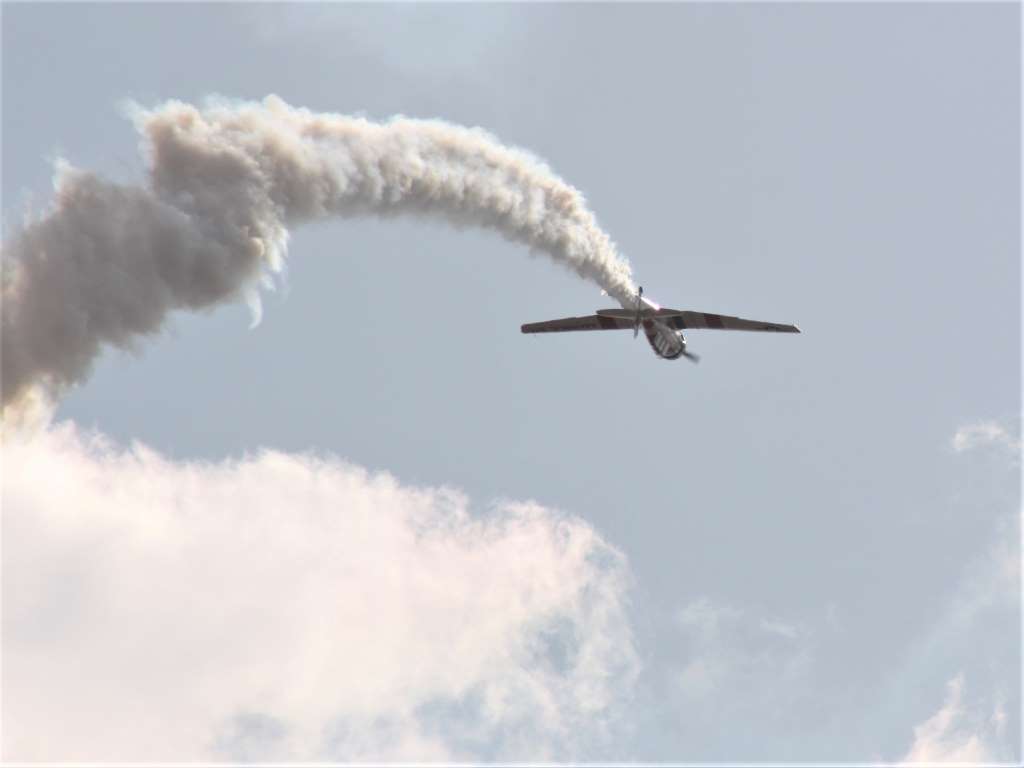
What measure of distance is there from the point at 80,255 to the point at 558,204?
22.6 m

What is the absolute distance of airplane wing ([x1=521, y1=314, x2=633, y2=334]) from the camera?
6975 cm

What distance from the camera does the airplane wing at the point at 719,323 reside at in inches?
2719

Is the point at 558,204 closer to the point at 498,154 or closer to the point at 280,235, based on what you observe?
the point at 498,154

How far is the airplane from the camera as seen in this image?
225 ft

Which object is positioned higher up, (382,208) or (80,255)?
(382,208)

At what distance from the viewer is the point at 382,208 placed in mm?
61438

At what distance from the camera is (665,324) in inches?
2726

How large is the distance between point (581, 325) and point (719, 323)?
23.6ft

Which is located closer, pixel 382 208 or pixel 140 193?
pixel 140 193

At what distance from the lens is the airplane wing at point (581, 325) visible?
69750mm

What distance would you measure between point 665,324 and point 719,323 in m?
2.95

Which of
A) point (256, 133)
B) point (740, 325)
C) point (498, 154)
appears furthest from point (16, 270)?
point (740, 325)

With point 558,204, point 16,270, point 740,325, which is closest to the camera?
point 16,270

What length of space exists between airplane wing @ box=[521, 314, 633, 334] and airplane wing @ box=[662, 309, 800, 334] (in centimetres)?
246
